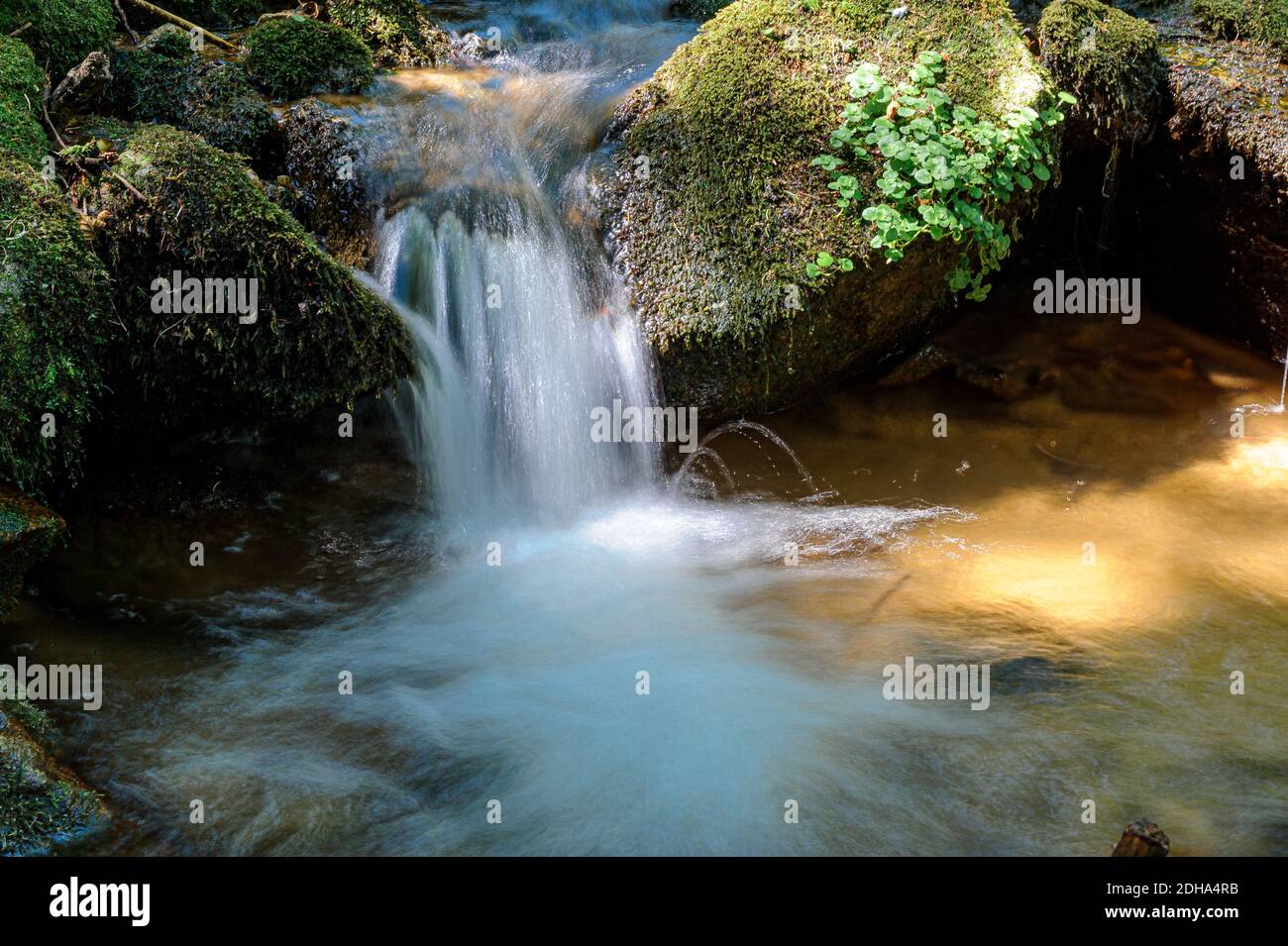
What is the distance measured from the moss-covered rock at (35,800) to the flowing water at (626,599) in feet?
0.44

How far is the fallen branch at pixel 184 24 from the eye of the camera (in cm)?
658

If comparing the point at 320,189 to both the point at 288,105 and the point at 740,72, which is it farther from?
the point at 740,72

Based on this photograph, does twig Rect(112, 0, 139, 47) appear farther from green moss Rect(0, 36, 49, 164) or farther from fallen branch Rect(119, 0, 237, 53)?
green moss Rect(0, 36, 49, 164)

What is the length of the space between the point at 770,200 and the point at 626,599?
2440 millimetres

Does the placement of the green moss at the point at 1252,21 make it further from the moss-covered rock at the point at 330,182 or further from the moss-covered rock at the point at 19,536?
the moss-covered rock at the point at 19,536

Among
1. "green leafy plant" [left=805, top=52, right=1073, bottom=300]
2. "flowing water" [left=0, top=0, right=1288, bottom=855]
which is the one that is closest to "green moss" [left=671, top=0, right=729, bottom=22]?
"flowing water" [left=0, top=0, right=1288, bottom=855]

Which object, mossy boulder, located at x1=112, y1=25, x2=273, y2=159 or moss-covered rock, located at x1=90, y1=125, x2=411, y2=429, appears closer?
moss-covered rock, located at x1=90, y1=125, x2=411, y2=429

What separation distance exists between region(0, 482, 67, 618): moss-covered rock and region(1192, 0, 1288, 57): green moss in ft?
25.4

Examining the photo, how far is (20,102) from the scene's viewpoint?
489 centimetres

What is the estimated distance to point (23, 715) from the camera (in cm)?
354

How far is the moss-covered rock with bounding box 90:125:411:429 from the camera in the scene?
15.3ft

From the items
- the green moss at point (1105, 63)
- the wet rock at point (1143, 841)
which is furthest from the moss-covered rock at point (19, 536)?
the green moss at point (1105, 63)

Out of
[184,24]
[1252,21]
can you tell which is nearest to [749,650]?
[184,24]
